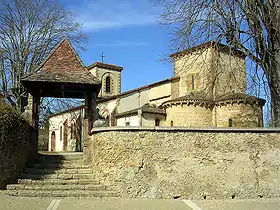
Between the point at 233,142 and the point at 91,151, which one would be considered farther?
the point at 91,151

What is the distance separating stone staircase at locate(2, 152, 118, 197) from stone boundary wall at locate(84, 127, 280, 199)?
43 centimetres

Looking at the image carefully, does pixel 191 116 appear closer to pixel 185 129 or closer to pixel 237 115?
pixel 237 115

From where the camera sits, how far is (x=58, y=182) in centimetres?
991

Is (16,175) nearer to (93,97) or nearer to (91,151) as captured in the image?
(91,151)

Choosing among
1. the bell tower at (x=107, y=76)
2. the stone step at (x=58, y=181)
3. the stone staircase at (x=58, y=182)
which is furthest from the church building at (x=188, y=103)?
the bell tower at (x=107, y=76)

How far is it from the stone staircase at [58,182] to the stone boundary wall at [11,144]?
296 millimetres

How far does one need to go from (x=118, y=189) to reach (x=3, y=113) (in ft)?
13.4

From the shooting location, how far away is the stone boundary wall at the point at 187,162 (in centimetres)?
977

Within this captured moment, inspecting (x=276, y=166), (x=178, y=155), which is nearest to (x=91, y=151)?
(x=178, y=155)

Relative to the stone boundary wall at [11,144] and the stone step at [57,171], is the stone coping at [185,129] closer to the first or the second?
the stone step at [57,171]

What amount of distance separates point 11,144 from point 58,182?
182 centimetres

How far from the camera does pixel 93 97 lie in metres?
12.8

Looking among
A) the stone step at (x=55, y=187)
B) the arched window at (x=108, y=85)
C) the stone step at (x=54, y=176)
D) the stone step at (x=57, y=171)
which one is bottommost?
the stone step at (x=55, y=187)

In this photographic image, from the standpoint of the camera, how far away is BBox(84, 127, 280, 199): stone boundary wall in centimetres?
977
